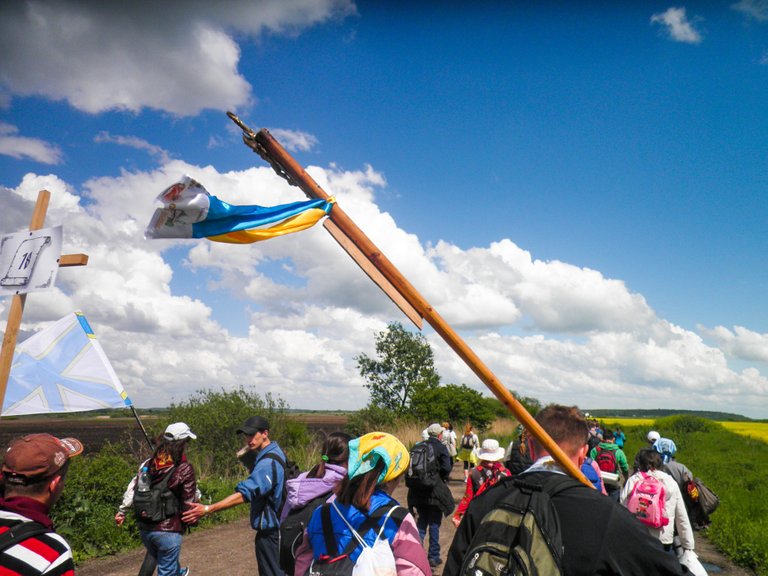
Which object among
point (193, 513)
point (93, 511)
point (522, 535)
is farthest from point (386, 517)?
point (93, 511)

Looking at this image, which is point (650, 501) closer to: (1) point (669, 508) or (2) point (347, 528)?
(1) point (669, 508)

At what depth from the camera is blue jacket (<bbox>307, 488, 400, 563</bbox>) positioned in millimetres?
2448

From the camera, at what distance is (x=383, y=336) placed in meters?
40.5

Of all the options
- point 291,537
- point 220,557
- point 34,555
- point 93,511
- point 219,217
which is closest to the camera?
point 34,555

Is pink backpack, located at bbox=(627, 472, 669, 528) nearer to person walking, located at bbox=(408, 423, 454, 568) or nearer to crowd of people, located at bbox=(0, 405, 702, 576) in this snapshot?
person walking, located at bbox=(408, 423, 454, 568)

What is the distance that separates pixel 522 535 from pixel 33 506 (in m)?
1.89

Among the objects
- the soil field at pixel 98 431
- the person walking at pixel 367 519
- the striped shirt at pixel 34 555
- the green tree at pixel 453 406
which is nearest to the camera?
the striped shirt at pixel 34 555

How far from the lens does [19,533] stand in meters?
2.04

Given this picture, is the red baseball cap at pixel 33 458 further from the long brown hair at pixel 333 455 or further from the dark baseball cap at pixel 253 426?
the dark baseball cap at pixel 253 426

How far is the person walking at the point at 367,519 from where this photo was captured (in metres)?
2.44

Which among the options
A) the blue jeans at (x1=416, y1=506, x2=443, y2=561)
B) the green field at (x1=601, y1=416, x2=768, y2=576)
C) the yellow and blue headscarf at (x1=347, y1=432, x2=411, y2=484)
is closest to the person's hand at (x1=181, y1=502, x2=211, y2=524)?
the yellow and blue headscarf at (x1=347, y1=432, x2=411, y2=484)

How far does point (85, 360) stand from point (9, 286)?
107cm

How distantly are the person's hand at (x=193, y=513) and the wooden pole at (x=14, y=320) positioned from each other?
178 cm

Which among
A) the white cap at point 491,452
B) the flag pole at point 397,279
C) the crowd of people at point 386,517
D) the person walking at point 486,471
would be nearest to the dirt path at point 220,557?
the person walking at point 486,471
